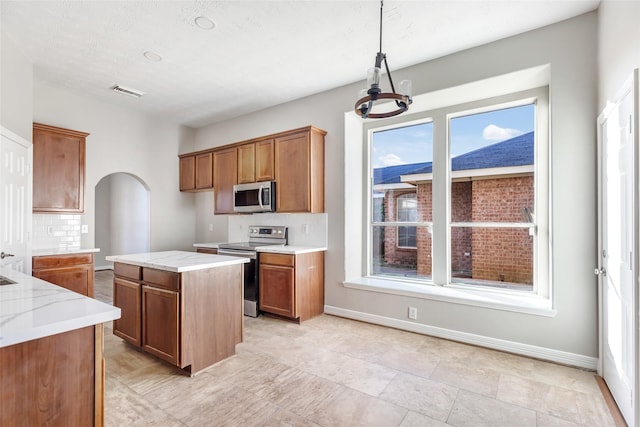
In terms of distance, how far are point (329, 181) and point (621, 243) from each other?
279 cm

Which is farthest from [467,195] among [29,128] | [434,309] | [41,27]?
[29,128]

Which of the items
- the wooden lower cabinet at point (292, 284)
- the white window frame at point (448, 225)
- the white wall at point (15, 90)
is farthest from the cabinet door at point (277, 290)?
the white wall at point (15, 90)

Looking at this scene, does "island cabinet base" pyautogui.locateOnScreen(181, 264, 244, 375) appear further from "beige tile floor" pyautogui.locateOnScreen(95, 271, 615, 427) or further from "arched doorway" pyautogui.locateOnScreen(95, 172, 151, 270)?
"arched doorway" pyautogui.locateOnScreen(95, 172, 151, 270)

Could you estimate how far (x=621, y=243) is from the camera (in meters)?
2.02

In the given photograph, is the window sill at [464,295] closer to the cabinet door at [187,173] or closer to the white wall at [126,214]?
the cabinet door at [187,173]

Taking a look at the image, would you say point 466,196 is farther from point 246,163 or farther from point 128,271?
point 128,271

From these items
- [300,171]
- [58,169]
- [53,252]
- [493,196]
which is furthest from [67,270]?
[493,196]

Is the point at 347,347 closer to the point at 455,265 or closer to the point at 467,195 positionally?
the point at 455,265

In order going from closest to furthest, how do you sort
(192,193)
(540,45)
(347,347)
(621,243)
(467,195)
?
(621,243) < (540,45) < (347,347) < (467,195) < (192,193)

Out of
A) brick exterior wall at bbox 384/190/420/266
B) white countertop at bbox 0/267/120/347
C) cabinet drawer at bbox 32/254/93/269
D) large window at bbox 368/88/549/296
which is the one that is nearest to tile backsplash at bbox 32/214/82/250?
cabinet drawer at bbox 32/254/93/269

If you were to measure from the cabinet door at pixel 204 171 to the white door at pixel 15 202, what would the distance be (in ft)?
6.98

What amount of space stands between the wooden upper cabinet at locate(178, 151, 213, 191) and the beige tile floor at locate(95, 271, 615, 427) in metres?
2.68

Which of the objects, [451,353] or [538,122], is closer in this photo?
[451,353]

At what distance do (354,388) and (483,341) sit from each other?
57.9 inches
